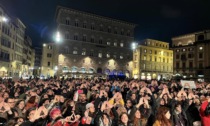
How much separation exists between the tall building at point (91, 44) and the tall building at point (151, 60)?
35.9 ft

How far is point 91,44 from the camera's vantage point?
61.4m

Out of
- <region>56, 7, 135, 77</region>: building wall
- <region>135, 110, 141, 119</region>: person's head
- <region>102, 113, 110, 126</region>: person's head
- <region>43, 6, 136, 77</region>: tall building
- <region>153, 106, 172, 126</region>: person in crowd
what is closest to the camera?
<region>102, 113, 110, 126</region>: person's head

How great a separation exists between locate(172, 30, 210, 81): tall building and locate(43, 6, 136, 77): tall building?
2423cm

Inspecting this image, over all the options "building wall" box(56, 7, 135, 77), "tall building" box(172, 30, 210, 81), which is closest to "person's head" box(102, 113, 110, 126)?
"building wall" box(56, 7, 135, 77)

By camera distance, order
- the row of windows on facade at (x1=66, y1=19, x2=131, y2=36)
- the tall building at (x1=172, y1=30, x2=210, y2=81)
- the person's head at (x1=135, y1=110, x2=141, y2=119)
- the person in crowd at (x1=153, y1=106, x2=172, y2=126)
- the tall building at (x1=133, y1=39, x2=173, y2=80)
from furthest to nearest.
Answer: the tall building at (x1=133, y1=39, x2=173, y2=80)
the tall building at (x1=172, y1=30, x2=210, y2=81)
the row of windows on facade at (x1=66, y1=19, x2=131, y2=36)
the person's head at (x1=135, y1=110, x2=141, y2=119)
the person in crowd at (x1=153, y1=106, x2=172, y2=126)

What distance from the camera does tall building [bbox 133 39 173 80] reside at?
7725 centimetres

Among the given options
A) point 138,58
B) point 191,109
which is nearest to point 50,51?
point 138,58

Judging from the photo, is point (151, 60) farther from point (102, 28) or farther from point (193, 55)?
point (102, 28)

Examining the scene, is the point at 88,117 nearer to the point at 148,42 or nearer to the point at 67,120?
the point at 67,120

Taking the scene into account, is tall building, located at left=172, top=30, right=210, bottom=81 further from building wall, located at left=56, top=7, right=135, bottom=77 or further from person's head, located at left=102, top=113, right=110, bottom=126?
person's head, located at left=102, top=113, right=110, bottom=126

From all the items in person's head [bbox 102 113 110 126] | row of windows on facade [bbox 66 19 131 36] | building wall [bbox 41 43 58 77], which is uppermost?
row of windows on facade [bbox 66 19 131 36]

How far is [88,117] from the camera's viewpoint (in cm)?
646

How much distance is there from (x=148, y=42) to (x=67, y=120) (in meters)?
77.0

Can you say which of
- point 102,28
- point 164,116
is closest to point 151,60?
point 102,28
